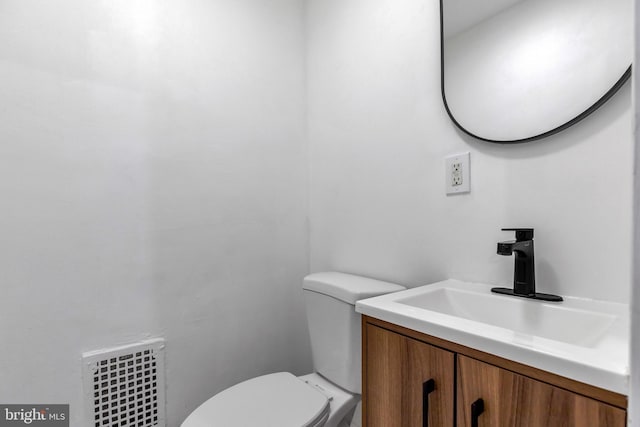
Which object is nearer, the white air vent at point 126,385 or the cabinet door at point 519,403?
the cabinet door at point 519,403

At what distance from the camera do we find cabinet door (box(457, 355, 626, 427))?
48cm

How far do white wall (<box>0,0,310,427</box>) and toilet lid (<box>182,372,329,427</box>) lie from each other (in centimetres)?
34

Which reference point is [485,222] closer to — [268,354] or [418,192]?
[418,192]

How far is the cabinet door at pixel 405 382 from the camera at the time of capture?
67cm

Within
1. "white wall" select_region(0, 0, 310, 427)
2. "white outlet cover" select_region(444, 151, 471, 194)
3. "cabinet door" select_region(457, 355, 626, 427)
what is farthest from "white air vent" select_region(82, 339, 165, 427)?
"white outlet cover" select_region(444, 151, 471, 194)

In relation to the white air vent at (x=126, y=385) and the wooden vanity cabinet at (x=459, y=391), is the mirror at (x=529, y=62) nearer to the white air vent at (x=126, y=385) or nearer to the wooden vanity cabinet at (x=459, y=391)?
the wooden vanity cabinet at (x=459, y=391)

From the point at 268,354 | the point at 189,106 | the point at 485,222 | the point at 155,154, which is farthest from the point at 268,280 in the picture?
the point at 485,222

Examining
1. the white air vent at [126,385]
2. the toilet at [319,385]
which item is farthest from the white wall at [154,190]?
the toilet at [319,385]

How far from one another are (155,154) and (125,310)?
599 millimetres

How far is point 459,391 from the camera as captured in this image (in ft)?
2.10

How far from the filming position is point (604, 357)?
0.49 m

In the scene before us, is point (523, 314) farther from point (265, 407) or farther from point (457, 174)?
point (265, 407)

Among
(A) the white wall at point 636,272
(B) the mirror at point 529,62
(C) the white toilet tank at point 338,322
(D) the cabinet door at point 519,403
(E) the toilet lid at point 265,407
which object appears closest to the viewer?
(A) the white wall at point 636,272

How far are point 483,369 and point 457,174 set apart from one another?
2.04ft
